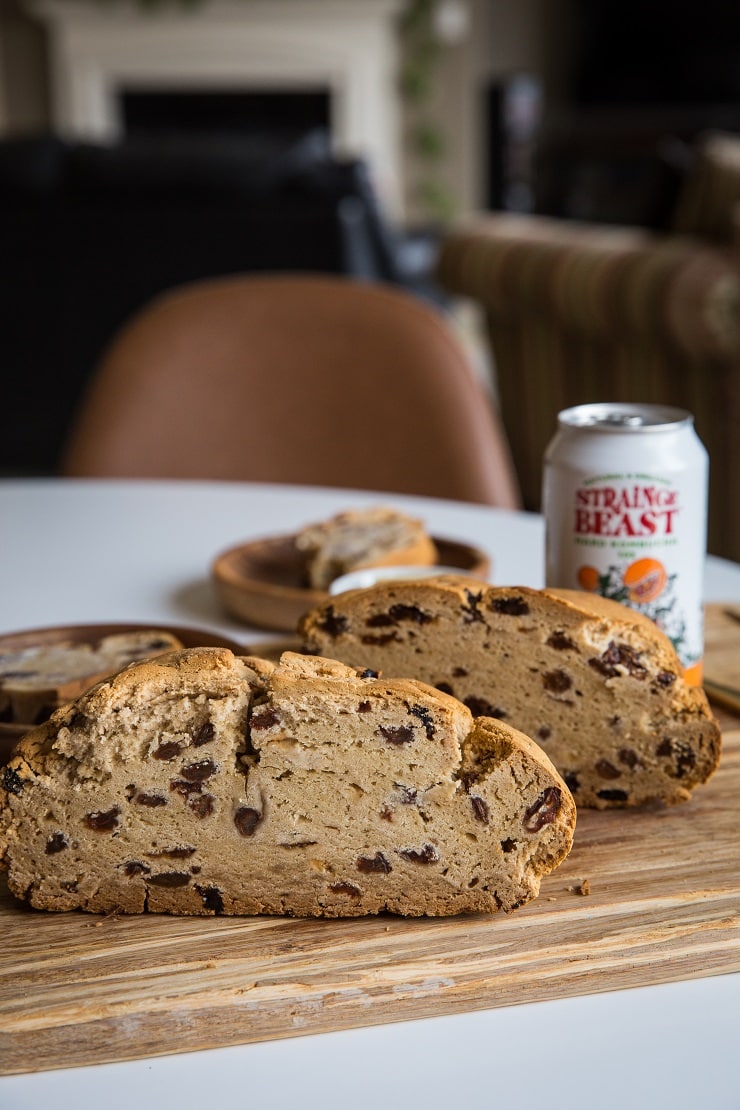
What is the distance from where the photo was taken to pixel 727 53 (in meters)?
8.91

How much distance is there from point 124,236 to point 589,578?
392 cm

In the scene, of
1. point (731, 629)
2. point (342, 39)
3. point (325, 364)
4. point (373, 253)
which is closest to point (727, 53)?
point (342, 39)

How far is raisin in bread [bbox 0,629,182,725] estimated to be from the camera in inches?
33.2

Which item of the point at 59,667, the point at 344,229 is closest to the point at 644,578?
the point at 59,667

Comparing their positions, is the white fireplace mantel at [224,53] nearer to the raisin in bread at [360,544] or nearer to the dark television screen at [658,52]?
the dark television screen at [658,52]

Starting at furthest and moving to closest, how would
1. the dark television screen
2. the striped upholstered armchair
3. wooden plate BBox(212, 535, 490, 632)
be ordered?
1. the dark television screen
2. the striped upholstered armchair
3. wooden plate BBox(212, 535, 490, 632)

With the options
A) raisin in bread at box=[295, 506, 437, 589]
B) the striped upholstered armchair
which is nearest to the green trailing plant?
the striped upholstered armchair

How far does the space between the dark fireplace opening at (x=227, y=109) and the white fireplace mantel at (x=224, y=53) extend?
Answer: 0.08 meters

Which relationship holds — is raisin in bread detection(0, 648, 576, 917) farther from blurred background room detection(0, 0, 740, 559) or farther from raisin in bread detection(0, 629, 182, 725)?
blurred background room detection(0, 0, 740, 559)

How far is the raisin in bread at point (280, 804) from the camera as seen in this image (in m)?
0.71

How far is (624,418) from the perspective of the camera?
3.02 ft

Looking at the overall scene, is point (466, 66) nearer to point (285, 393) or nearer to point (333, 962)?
point (285, 393)

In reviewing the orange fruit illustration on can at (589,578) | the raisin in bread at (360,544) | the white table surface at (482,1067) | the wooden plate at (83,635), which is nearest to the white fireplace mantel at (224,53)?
the raisin in bread at (360,544)

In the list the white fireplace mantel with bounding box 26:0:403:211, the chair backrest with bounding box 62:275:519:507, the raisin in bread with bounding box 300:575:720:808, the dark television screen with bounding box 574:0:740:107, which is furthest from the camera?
the dark television screen with bounding box 574:0:740:107
